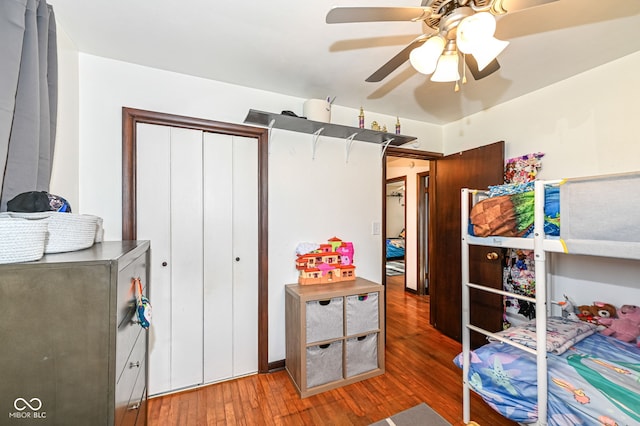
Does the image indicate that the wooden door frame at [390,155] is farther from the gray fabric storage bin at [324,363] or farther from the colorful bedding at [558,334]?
the colorful bedding at [558,334]

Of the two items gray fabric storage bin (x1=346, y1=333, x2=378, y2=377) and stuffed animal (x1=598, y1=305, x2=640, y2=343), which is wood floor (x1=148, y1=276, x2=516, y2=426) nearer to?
gray fabric storage bin (x1=346, y1=333, x2=378, y2=377)

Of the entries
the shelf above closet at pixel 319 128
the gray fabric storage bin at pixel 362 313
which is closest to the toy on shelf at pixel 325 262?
the gray fabric storage bin at pixel 362 313

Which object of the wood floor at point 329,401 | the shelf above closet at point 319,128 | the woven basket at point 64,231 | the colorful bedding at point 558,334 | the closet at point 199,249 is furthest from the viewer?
the shelf above closet at point 319,128

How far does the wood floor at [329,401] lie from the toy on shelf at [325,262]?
837mm

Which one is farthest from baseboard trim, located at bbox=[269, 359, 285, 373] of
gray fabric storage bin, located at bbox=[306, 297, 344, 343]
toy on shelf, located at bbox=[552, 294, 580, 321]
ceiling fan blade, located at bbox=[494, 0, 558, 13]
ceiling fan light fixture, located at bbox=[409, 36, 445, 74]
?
ceiling fan blade, located at bbox=[494, 0, 558, 13]

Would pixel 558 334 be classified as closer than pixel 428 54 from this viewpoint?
No

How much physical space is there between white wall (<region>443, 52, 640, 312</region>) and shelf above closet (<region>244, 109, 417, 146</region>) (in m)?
1.04

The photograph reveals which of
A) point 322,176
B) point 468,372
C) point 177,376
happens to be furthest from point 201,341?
point 468,372

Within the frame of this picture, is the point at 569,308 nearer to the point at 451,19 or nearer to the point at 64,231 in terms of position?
the point at 451,19

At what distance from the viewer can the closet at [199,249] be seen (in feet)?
6.51

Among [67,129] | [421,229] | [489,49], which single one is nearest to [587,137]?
[489,49]

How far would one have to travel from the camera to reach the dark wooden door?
2.51 m

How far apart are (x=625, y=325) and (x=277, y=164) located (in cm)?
262

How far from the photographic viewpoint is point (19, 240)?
0.75 m
